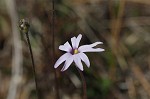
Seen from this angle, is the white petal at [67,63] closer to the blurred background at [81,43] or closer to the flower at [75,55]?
the flower at [75,55]

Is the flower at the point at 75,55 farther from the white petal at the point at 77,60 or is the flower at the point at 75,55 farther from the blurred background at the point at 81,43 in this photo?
the blurred background at the point at 81,43

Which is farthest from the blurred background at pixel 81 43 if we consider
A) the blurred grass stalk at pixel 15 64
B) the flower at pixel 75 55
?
the flower at pixel 75 55

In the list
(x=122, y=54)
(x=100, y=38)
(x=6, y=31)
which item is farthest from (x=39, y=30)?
(x=122, y=54)

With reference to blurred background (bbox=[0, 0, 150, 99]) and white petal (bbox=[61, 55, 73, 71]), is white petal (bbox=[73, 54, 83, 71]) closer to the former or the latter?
white petal (bbox=[61, 55, 73, 71])

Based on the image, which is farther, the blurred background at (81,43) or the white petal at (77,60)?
the blurred background at (81,43)

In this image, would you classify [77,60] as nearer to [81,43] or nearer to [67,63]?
[67,63]

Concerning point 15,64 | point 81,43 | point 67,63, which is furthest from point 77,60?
point 81,43

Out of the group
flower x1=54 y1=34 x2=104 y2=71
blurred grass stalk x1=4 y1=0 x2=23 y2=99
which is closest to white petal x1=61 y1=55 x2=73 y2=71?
flower x1=54 y1=34 x2=104 y2=71

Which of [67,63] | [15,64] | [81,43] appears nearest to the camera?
[67,63]

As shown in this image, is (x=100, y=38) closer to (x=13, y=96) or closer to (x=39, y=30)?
(x=39, y=30)
